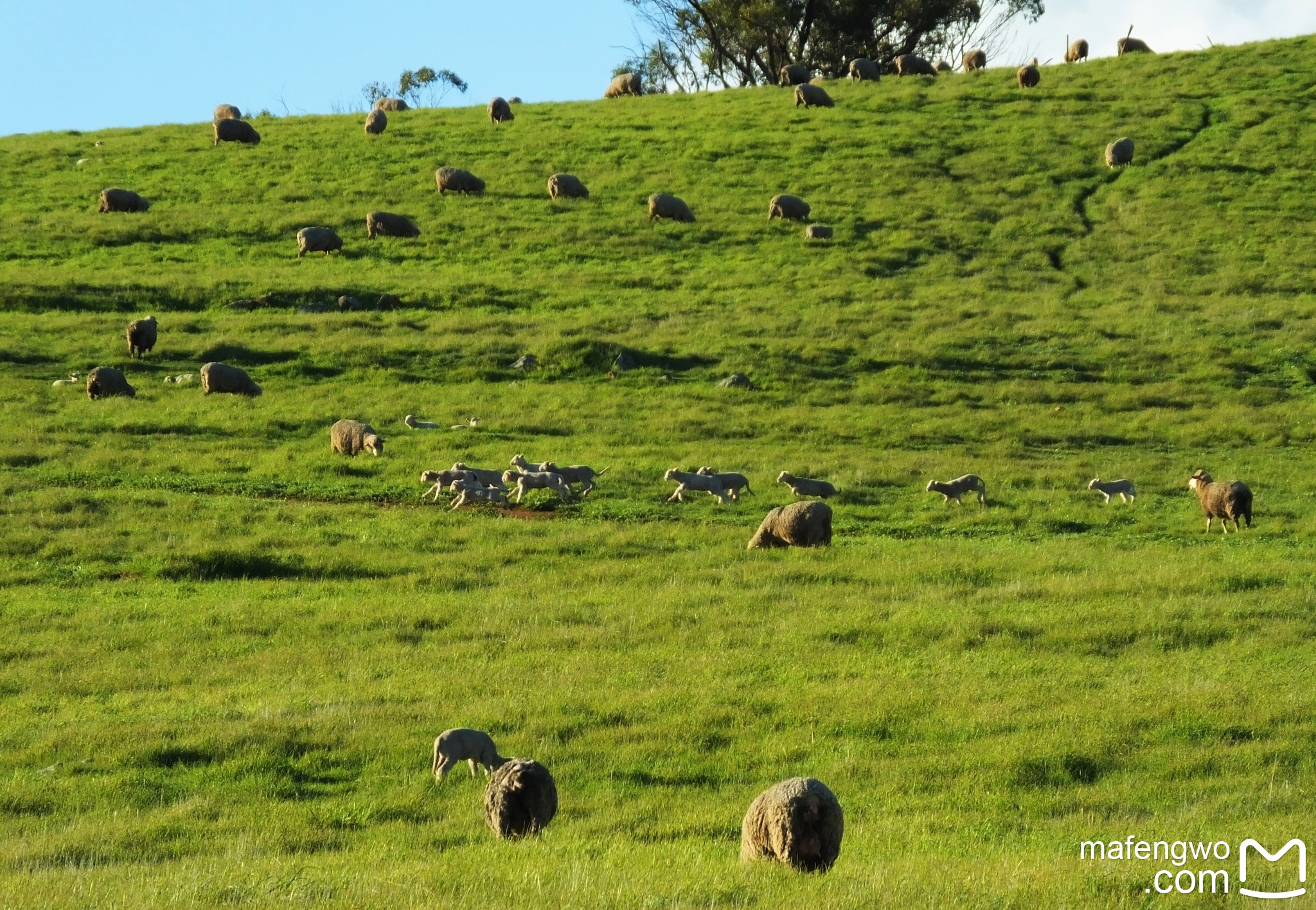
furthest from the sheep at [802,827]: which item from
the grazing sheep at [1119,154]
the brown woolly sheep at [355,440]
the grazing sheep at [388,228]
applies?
the grazing sheep at [1119,154]

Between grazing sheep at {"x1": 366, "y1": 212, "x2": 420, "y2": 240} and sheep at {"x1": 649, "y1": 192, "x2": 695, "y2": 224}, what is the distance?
769 centimetres

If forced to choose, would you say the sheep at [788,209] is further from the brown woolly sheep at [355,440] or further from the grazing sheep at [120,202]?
the brown woolly sheep at [355,440]

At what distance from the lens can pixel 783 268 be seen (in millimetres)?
43750

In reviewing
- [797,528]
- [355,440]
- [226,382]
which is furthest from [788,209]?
[797,528]

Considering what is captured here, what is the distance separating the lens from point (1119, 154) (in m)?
52.3

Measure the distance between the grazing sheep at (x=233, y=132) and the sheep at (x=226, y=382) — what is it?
2878cm

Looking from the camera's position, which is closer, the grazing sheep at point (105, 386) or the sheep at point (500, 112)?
the grazing sheep at point (105, 386)

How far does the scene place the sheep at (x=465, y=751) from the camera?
12.3m

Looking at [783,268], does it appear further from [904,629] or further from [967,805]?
[967,805]

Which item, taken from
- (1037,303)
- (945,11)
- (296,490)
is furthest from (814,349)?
(945,11)

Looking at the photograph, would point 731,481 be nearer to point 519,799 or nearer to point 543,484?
point 543,484

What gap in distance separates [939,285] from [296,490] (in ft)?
74.1

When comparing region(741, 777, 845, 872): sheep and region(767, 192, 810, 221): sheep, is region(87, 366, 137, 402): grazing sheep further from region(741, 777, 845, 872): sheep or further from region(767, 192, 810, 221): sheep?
region(741, 777, 845, 872): sheep

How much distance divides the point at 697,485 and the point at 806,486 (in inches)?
71.8
